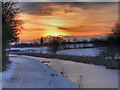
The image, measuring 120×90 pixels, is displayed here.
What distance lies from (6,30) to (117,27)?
1317 centimetres

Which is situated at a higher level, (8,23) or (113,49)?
(8,23)

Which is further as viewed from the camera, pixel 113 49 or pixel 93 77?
pixel 113 49

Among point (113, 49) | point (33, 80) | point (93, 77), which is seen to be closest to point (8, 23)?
point (33, 80)

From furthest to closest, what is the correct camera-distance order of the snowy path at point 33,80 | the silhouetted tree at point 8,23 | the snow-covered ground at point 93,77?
the silhouetted tree at point 8,23
the snow-covered ground at point 93,77
the snowy path at point 33,80

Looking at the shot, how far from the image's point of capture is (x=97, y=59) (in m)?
24.0

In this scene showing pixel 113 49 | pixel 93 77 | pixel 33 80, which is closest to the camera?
pixel 33 80

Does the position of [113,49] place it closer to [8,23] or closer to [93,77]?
[93,77]

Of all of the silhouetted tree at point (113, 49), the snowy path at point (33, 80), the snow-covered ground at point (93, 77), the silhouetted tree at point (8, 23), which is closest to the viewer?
→ the snowy path at point (33, 80)

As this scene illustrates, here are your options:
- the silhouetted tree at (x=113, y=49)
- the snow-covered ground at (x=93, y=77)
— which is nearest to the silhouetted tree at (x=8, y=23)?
the snow-covered ground at (x=93, y=77)

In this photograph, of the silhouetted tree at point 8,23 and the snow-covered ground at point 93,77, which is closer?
the snow-covered ground at point 93,77

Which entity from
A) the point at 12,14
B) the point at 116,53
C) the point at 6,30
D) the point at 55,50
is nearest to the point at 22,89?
the point at 6,30

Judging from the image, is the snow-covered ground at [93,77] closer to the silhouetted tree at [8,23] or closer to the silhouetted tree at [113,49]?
the silhouetted tree at [113,49]

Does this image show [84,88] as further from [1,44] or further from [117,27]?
[117,27]

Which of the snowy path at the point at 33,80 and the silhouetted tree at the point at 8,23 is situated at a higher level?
the silhouetted tree at the point at 8,23
